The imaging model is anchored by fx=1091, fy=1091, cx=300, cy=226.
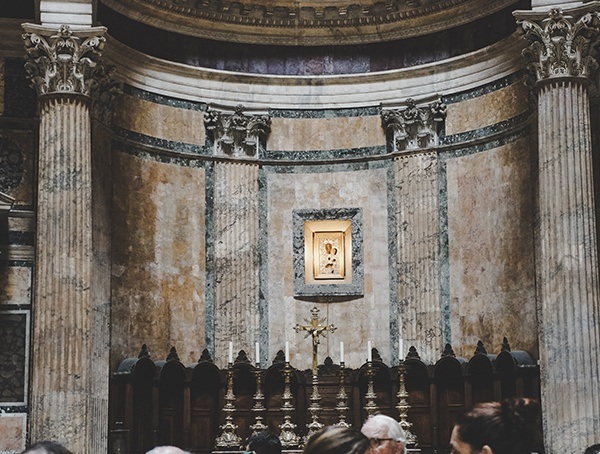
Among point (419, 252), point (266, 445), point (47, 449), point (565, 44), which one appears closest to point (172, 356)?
point (419, 252)

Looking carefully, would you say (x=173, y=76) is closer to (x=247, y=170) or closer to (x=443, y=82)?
(x=247, y=170)

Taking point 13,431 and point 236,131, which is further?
point 236,131

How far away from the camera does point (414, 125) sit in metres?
22.4

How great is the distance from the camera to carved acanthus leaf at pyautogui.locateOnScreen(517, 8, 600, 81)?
58.1 ft

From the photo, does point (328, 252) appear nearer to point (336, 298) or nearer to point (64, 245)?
point (336, 298)

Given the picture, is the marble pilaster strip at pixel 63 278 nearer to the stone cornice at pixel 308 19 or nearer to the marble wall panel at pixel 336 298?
the stone cornice at pixel 308 19

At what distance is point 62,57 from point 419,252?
8191 mm

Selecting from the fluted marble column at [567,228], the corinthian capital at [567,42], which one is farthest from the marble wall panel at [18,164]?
the corinthian capital at [567,42]

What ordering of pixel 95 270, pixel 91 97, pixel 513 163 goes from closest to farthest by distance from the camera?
pixel 91 97, pixel 95 270, pixel 513 163

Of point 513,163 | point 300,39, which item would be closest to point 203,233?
point 300,39

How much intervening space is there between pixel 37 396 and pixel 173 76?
783 cm

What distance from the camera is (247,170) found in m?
22.6

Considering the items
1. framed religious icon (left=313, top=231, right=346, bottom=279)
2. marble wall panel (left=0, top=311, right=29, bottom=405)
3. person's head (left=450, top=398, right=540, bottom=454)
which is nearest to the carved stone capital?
framed religious icon (left=313, top=231, right=346, bottom=279)

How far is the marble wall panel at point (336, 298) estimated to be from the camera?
2223cm
